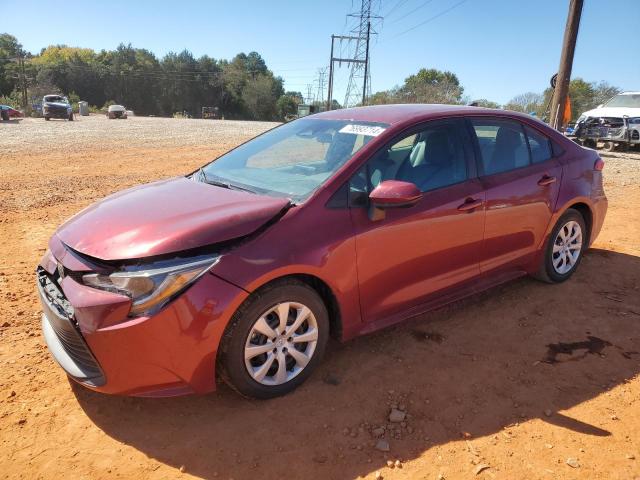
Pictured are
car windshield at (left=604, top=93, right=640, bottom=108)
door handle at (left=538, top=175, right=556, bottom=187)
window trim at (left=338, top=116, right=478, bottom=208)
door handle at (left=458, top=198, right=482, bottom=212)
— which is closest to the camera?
window trim at (left=338, top=116, right=478, bottom=208)

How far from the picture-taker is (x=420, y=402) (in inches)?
111

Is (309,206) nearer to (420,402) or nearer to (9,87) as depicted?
(420,402)

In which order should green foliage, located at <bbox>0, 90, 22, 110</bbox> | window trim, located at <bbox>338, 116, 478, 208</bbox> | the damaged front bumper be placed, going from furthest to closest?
green foliage, located at <bbox>0, 90, 22, 110</bbox> → the damaged front bumper → window trim, located at <bbox>338, 116, 478, 208</bbox>

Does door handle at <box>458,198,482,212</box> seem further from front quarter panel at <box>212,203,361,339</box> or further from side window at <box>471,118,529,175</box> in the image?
front quarter panel at <box>212,203,361,339</box>

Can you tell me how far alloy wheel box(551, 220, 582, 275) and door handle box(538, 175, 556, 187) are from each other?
0.49 meters

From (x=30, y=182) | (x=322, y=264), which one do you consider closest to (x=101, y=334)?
(x=322, y=264)

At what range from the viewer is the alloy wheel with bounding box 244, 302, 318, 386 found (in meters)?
2.65

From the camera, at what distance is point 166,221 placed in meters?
2.63

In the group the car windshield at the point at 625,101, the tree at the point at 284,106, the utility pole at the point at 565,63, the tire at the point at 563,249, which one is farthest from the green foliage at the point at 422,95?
the tree at the point at 284,106

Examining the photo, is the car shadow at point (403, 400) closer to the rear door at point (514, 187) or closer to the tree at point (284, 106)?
the rear door at point (514, 187)

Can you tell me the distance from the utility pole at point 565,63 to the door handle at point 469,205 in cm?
1119

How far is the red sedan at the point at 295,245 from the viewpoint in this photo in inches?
94.3

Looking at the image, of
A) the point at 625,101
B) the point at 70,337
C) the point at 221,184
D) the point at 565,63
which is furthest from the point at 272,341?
the point at 625,101

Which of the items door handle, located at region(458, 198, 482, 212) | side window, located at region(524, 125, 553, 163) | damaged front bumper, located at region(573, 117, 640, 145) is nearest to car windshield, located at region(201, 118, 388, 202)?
door handle, located at region(458, 198, 482, 212)
